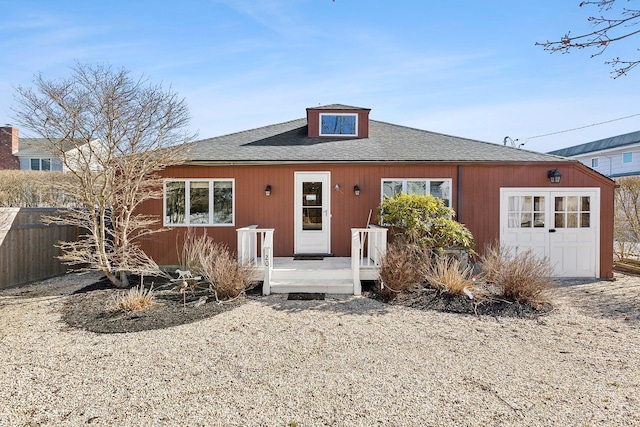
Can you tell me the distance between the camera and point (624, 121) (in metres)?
22.0

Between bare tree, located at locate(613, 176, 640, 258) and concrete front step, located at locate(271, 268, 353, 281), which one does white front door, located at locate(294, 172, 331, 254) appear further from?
bare tree, located at locate(613, 176, 640, 258)

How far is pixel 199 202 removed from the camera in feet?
28.8

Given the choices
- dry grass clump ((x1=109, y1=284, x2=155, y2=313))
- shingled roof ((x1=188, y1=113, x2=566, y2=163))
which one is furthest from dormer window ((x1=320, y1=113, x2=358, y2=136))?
dry grass clump ((x1=109, y1=284, x2=155, y2=313))

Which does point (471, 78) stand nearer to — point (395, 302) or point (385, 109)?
point (385, 109)

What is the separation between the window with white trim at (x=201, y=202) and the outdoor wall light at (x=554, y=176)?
8.12 m

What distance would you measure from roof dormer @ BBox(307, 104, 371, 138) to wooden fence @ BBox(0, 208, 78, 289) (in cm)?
735

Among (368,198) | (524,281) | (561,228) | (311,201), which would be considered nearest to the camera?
(524,281)

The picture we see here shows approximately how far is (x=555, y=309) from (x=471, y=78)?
7.76 m

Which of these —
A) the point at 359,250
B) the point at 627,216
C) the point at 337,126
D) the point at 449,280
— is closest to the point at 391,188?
the point at 359,250

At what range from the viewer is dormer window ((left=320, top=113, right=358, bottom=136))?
1044 cm

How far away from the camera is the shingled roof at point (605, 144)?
71.3 feet

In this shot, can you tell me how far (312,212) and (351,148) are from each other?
2.16 meters

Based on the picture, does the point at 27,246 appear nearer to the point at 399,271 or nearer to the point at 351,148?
the point at 351,148

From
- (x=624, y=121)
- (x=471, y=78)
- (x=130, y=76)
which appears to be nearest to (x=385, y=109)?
(x=471, y=78)
